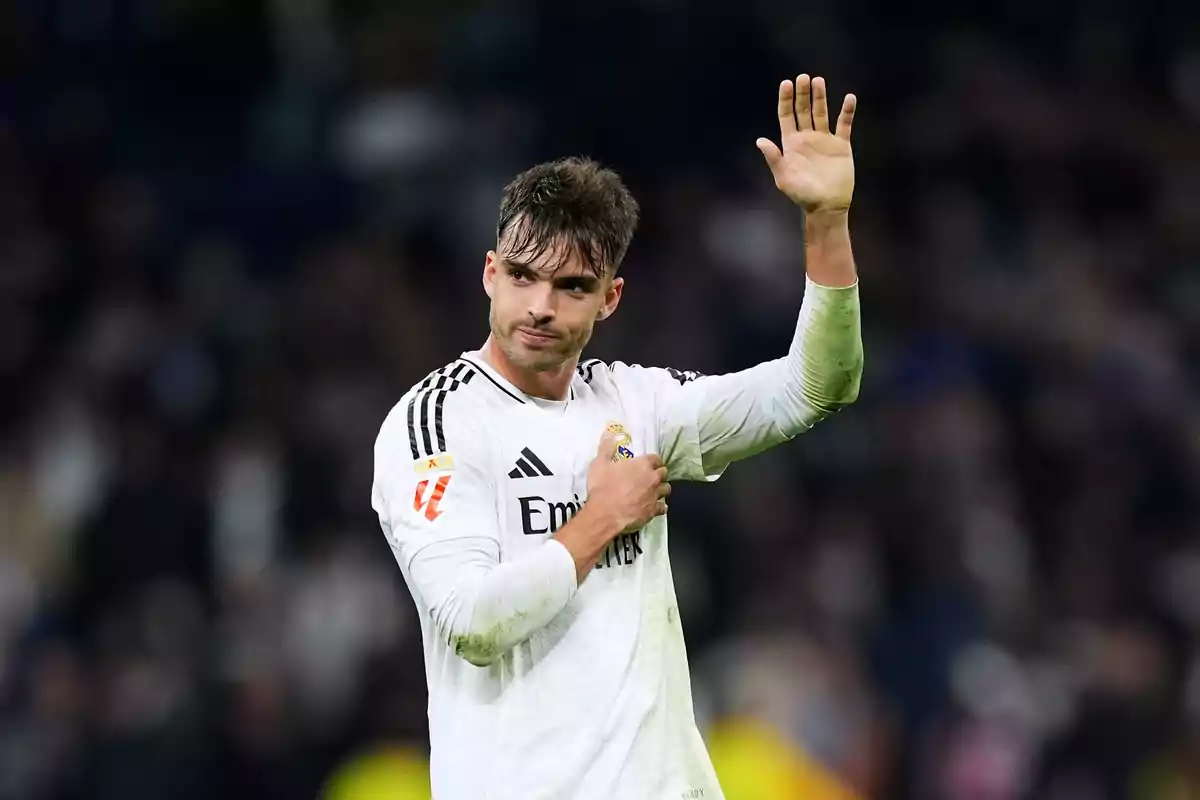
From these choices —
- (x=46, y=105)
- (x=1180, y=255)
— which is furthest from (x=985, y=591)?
(x=46, y=105)

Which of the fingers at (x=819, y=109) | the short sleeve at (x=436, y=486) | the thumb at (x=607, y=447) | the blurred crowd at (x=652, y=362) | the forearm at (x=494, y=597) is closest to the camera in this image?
the forearm at (x=494, y=597)

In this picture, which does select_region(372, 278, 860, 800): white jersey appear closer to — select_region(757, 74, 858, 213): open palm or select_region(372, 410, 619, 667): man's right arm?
select_region(372, 410, 619, 667): man's right arm

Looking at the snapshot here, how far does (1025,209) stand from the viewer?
428 inches

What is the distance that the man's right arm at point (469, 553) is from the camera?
11.3 ft

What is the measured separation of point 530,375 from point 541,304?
0.66ft

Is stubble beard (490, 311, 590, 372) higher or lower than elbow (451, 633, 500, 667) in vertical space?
higher

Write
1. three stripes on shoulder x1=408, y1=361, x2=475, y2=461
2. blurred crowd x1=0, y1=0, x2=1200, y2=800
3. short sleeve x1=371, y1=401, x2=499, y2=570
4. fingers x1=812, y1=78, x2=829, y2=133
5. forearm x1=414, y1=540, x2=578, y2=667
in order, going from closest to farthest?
1. forearm x1=414, y1=540, x2=578, y2=667
2. short sleeve x1=371, y1=401, x2=499, y2=570
3. three stripes on shoulder x1=408, y1=361, x2=475, y2=461
4. fingers x1=812, y1=78, x2=829, y2=133
5. blurred crowd x1=0, y1=0, x2=1200, y2=800

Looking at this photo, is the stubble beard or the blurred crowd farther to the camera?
the blurred crowd

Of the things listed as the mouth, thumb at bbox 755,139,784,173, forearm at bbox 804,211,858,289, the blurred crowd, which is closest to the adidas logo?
the mouth

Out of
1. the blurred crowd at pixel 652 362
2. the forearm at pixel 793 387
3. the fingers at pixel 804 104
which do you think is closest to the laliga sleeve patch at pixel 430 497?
the forearm at pixel 793 387

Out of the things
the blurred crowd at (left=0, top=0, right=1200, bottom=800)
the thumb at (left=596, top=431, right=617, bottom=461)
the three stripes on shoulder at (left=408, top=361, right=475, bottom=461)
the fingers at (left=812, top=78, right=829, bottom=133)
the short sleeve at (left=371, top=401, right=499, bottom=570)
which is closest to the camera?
the short sleeve at (left=371, top=401, right=499, bottom=570)

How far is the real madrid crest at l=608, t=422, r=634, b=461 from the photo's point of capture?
387 centimetres

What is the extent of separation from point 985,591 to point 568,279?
5322mm

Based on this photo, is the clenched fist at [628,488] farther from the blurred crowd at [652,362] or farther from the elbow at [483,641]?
the blurred crowd at [652,362]
